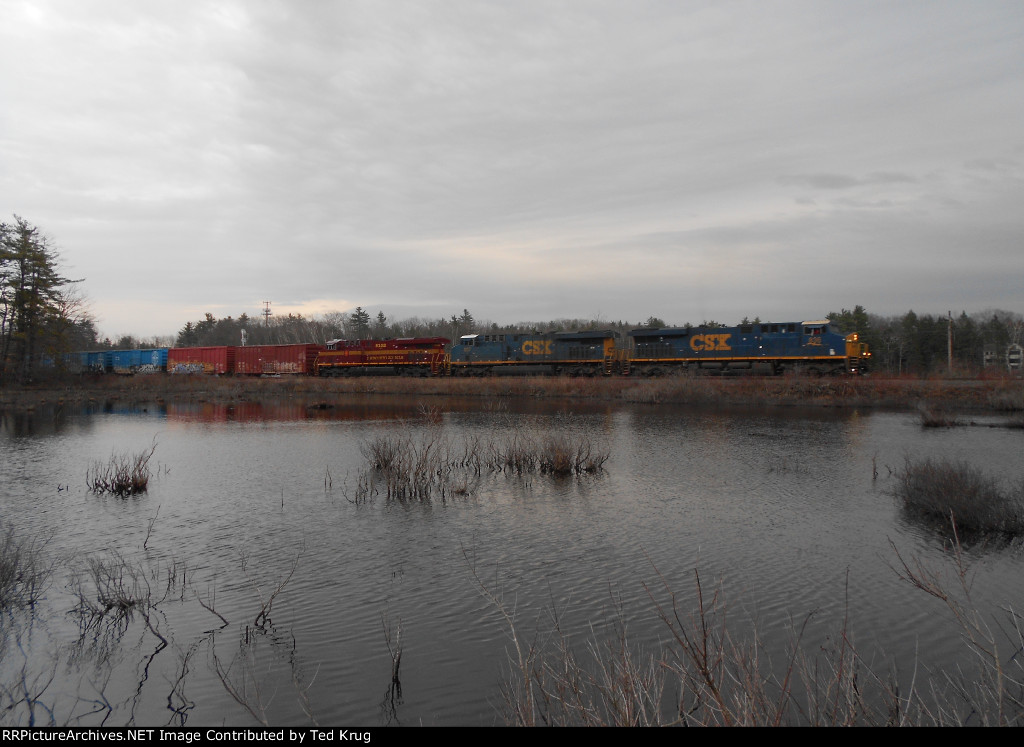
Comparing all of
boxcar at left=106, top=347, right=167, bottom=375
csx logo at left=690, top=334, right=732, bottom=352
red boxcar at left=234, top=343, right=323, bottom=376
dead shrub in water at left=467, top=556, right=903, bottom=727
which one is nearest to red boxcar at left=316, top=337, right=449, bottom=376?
red boxcar at left=234, top=343, right=323, bottom=376

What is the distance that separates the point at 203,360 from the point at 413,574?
64.4 meters

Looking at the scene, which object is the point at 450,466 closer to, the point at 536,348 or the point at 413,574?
the point at 413,574

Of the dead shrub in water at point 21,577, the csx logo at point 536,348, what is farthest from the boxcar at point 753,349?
the dead shrub in water at point 21,577

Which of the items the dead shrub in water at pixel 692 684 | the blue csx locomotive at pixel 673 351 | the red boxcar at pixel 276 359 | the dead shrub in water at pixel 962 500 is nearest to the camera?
the dead shrub in water at pixel 692 684

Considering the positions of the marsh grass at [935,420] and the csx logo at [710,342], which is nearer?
the marsh grass at [935,420]

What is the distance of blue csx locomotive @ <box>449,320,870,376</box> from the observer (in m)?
A: 40.9

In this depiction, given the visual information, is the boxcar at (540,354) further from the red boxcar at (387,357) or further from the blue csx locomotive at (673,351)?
the red boxcar at (387,357)

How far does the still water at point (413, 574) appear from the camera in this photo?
5961 millimetres

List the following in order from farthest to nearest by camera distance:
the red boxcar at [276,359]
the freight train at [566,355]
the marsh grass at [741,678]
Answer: the red boxcar at [276,359] < the freight train at [566,355] < the marsh grass at [741,678]

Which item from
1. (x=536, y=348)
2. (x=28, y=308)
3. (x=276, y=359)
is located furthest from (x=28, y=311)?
(x=536, y=348)

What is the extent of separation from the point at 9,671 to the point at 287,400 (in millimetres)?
41235

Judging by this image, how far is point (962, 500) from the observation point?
11500mm

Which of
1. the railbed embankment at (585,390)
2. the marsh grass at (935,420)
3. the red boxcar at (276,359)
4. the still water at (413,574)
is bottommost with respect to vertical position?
the still water at (413,574)
